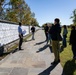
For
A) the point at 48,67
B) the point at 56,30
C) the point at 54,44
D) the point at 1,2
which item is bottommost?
the point at 48,67

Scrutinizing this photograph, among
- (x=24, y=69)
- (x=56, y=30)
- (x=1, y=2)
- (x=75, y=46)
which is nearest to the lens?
Result: (x=24, y=69)

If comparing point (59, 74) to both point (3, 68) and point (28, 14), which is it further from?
point (28, 14)

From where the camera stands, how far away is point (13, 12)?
54500 mm

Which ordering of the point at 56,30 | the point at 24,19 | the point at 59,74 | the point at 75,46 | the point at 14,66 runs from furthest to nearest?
1. the point at 24,19
2. the point at 75,46
3. the point at 56,30
4. the point at 14,66
5. the point at 59,74

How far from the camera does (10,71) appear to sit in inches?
318

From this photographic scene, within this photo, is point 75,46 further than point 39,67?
Yes

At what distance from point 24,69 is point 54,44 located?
2.16 m

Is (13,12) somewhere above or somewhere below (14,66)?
above

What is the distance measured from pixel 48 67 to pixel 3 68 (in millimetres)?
1833

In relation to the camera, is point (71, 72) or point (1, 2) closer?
point (71, 72)

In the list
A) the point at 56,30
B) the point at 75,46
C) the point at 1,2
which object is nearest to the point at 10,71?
the point at 56,30

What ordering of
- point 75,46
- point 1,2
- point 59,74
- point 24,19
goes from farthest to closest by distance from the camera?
point 24,19 → point 1,2 → point 75,46 → point 59,74

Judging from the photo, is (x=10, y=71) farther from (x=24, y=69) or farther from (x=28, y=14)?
(x=28, y=14)

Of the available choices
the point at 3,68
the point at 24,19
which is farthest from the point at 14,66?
the point at 24,19
